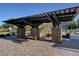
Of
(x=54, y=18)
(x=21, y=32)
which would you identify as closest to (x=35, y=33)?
(x=21, y=32)

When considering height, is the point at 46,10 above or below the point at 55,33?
above

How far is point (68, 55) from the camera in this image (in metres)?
7.15

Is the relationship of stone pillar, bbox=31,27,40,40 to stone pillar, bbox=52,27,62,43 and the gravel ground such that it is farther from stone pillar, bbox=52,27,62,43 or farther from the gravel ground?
the gravel ground

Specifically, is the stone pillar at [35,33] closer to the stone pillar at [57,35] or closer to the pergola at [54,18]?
the pergola at [54,18]

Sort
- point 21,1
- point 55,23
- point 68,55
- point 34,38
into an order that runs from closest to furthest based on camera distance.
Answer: point 68,55, point 21,1, point 55,23, point 34,38

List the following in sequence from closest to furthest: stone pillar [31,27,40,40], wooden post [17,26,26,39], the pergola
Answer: the pergola < stone pillar [31,27,40,40] < wooden post [17,26,26,39]

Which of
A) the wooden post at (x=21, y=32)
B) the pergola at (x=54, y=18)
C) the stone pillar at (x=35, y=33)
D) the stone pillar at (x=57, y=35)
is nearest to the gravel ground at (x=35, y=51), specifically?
the stone pillar at (x=57, y=35)

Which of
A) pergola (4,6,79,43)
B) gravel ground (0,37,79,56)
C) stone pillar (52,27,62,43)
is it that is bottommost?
gravel ground (0,37,79,56)

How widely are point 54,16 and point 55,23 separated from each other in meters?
1.01

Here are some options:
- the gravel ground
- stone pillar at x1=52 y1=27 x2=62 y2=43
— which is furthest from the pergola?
the gravel ground

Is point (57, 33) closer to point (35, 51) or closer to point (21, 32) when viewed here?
point (35, 51)

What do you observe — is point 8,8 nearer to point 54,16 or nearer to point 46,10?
point 46,10

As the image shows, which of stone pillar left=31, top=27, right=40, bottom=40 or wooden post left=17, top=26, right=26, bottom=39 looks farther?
wooden post left=17, top=26, right=26, bottom=39

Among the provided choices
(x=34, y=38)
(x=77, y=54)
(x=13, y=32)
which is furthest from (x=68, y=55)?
(x=13, y=32)
